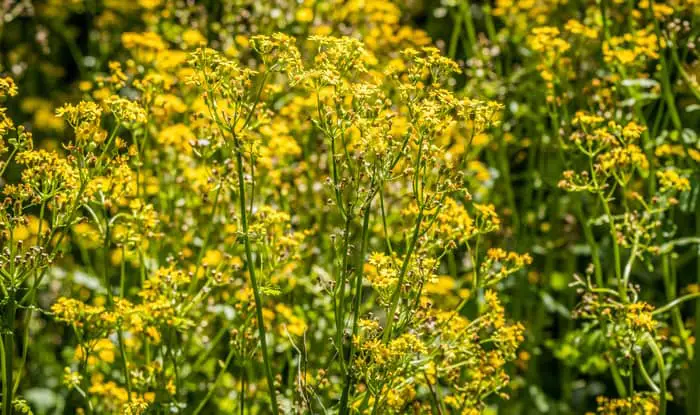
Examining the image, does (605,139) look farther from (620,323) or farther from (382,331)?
(382,331)

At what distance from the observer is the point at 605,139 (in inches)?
147

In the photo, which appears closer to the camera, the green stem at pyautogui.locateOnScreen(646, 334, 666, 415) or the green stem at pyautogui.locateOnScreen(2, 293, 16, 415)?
the green stem at pyautogui.locateOnScreen(2, 293, 16, 415)

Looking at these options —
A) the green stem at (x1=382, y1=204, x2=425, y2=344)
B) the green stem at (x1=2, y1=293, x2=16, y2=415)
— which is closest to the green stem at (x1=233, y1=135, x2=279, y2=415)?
the green stem at (x1=382, y1=204, x2=425, y2=344)

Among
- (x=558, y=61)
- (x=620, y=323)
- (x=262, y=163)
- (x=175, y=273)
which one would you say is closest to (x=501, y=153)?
(x=558, y=61)

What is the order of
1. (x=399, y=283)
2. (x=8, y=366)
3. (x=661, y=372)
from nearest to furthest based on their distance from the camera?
(x=399, y=283), (x=8, y=366), (x=661, y=372)

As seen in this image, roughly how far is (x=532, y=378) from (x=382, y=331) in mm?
2379

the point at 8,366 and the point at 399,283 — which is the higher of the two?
the point at 399,283

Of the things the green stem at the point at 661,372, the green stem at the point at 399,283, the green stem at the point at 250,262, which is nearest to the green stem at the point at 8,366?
the green stem at the point at 250,262

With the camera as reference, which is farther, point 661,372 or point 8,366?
point 661,372

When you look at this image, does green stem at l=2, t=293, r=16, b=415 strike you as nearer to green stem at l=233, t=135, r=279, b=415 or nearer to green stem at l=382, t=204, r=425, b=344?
green stem at l=233, t=135, r=279, b=415

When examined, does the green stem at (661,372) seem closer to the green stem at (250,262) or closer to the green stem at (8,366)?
the green stem at (250,262)

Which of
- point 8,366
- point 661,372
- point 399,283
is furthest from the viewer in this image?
point 661,372

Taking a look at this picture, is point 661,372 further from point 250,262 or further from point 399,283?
point 250,262

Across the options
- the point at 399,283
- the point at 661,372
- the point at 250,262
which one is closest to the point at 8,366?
the point at 250,262
